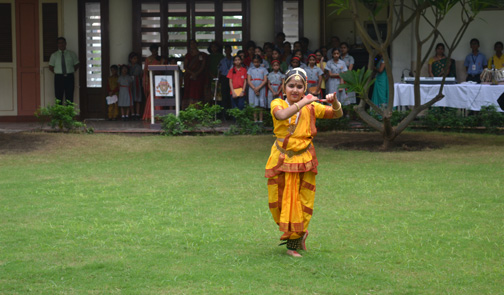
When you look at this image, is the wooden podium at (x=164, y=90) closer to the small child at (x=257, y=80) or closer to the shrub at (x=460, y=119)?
the small child at (x=257, y=80)

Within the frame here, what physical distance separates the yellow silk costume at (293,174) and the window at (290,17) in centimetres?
1255

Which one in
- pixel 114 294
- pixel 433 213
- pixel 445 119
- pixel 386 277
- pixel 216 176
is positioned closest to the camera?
pixel 114 294

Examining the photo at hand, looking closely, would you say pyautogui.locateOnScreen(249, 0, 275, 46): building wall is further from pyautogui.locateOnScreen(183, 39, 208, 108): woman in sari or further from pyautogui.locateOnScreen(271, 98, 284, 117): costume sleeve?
pyautogui.locateOnScreen(271, 98, 284, 117): costume sleeve

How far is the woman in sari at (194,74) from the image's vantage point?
17.7 meters

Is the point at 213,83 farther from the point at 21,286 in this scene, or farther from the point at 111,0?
the point at 21,286

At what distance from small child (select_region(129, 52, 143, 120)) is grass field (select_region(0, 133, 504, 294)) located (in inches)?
245

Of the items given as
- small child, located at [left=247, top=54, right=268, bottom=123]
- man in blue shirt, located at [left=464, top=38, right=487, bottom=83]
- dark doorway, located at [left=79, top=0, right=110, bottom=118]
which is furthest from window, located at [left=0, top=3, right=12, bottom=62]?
man in blue shirt, located at [left=464, top=38, right=487, bottom=83]

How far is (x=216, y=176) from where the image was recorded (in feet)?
33.6

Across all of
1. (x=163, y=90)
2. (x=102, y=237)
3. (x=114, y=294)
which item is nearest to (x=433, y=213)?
(x=102, y=237)

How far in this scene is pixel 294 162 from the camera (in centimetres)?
583

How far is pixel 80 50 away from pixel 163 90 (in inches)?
132

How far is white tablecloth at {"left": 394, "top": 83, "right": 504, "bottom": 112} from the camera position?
15.2 meters

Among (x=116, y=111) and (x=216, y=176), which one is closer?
(x=216, y=176)

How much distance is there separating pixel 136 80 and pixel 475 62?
7.82m
